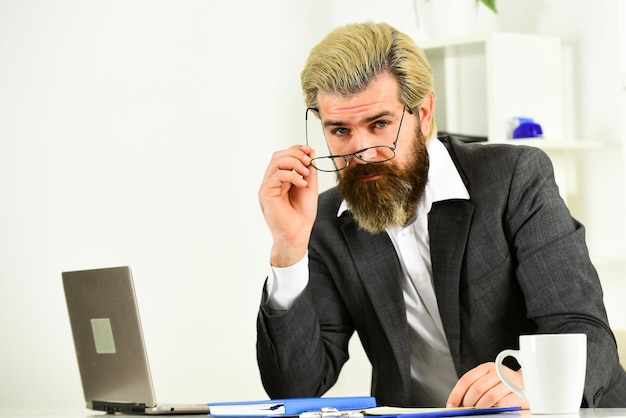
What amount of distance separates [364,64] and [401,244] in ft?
1.24

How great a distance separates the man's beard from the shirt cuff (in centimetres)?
19

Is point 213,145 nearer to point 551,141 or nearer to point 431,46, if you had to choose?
point 431,46

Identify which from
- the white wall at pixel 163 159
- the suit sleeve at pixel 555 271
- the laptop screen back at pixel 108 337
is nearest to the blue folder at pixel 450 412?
the suit sleeve at pixel 555 271

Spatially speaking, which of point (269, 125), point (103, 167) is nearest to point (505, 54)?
point (269, 125)

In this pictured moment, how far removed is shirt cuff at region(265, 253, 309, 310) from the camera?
5.56 ft

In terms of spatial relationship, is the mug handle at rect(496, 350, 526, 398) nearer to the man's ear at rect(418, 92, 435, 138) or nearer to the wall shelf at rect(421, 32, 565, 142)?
the man's ear at rect(418, 92, 435, 138)

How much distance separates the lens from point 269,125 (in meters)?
3.27

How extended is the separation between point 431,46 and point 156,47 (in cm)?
90

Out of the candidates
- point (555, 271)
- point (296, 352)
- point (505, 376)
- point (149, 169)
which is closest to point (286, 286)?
point (296, 352)

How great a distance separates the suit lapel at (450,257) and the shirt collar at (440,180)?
23 millimetres

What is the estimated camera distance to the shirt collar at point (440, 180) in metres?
1.80

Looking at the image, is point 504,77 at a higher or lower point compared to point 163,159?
higher

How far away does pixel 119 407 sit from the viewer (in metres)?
1.45

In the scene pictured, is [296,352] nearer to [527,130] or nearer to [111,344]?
[111,344]
